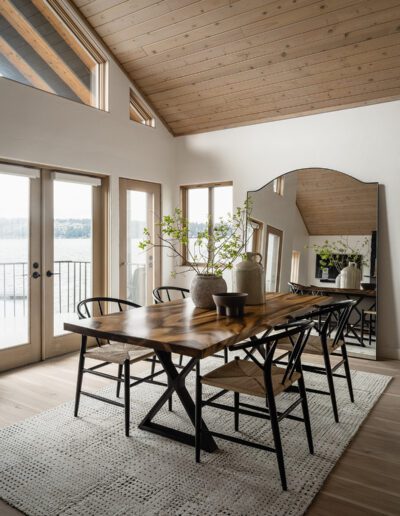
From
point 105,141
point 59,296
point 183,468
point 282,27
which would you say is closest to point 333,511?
point 183,468

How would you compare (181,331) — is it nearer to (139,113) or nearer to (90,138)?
(90,138)

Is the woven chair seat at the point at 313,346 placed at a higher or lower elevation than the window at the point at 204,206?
lower

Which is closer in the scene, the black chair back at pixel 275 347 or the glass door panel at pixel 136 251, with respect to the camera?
the black chair back at pixel 275 347

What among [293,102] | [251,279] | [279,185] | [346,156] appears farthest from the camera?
[279,185]

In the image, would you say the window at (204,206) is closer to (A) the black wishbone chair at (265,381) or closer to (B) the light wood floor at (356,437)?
(B) the light wood floor at (356,437)

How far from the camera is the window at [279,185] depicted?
15.9ft

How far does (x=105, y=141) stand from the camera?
184 inches

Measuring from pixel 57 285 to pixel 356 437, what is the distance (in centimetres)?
305

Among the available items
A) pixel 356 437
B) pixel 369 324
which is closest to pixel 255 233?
pixel 369 324

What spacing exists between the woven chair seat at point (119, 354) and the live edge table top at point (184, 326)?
26cm

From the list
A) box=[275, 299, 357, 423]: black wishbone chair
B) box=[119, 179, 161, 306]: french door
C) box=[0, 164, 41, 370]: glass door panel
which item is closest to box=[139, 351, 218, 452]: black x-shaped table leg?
box=[275, 299, 357, 423]: black wishbone chair

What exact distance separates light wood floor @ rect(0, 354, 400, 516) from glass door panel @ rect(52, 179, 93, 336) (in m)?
0.53

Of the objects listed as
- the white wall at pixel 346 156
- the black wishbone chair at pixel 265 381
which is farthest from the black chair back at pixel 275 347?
the white wall at pixel 346 156

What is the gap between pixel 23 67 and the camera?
3938mm
